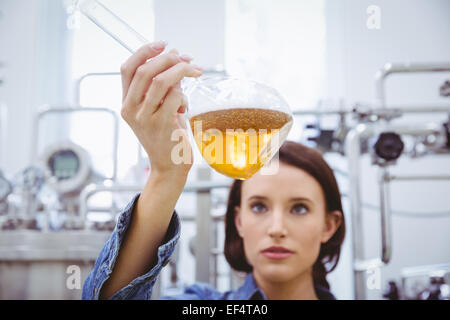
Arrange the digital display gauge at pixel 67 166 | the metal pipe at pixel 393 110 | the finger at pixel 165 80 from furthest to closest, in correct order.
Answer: the digital display gauge at pixel 67 166 → the metal pipe at pixel 393 110 → the finger at pixel 165 80

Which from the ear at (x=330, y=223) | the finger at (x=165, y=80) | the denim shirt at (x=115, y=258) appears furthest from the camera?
the ear at (x=330, y=223)

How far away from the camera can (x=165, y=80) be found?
1.10 feet

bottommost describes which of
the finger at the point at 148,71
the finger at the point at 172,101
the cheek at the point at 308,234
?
the cheek at the point at 308,234

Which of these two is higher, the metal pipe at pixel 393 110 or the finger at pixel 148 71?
the metal pipe at pixel 393 110

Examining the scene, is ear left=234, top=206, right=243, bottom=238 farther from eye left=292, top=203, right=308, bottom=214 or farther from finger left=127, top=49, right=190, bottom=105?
finger left=127, top=49, right=190, bottom=105

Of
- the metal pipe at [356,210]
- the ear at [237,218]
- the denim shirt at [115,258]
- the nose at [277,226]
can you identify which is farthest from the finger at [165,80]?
the metal pipe at [356,210]

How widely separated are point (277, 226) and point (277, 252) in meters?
0.05

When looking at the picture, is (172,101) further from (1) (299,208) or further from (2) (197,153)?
(1) (299,208)

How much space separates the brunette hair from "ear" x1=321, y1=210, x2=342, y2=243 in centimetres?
1

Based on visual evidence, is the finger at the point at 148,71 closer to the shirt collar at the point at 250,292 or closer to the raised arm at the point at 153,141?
the raised arm at the point at 153,141

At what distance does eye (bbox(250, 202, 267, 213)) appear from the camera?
73 centimetres

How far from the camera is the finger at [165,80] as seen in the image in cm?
34

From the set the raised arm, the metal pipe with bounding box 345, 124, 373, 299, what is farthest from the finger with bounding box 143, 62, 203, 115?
the metal pipe with bounding box 345, 124, 373, 299

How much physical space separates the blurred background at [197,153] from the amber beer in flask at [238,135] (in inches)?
2.6
